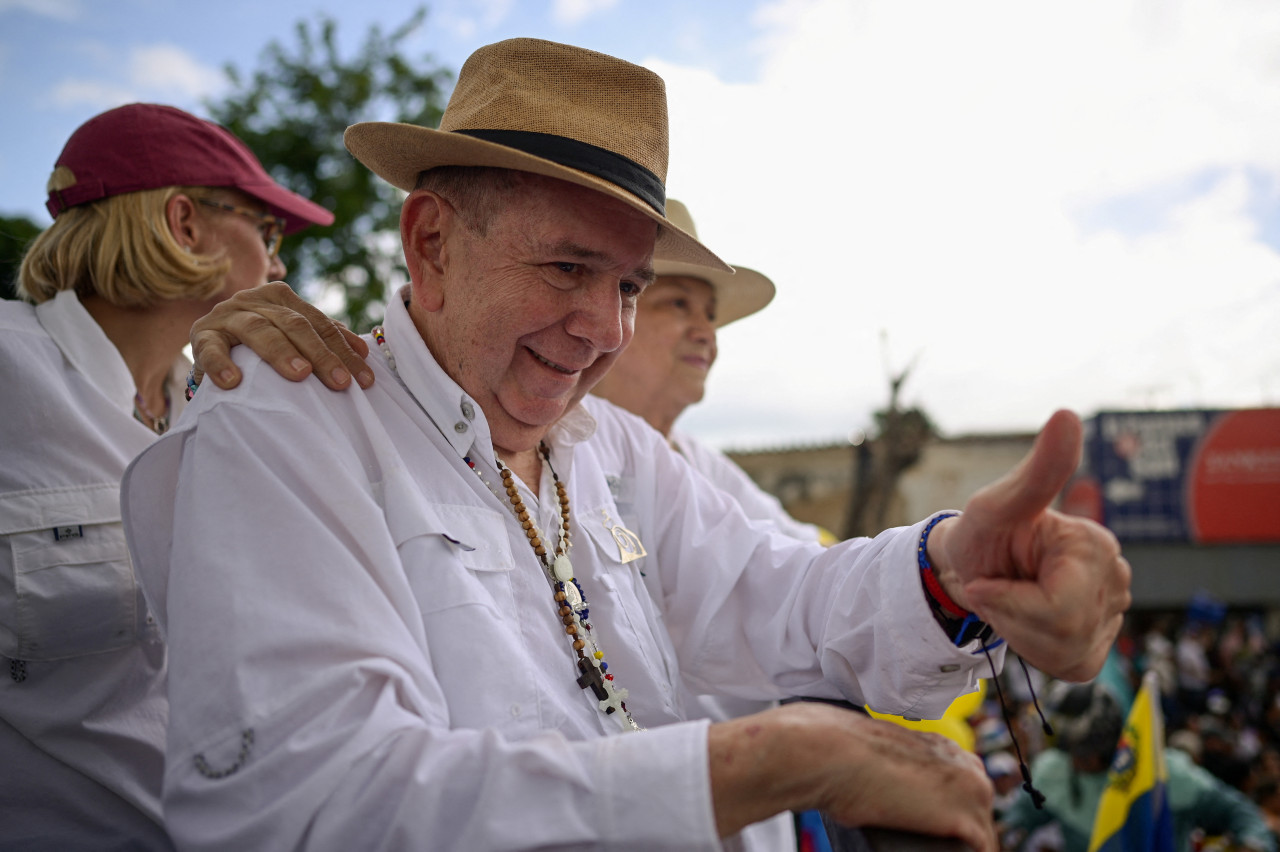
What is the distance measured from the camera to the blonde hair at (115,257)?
2.34m

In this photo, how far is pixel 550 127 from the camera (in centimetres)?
174

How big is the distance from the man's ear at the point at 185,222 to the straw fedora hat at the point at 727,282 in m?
1.57

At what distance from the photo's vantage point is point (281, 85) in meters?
13.5

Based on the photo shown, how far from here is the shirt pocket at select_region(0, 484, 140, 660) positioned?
1.87 metres

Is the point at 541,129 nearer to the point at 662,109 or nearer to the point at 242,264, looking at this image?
the point at 662,109

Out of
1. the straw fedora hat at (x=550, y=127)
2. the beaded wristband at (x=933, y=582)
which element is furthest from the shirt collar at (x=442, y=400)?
the beaded wristband at (x=933, y=582)

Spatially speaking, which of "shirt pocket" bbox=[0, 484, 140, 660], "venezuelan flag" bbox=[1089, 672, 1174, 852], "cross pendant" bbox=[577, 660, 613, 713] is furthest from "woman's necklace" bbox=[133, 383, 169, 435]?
"venezuelan flag" bbox=[1089, 672, 1174, 852]

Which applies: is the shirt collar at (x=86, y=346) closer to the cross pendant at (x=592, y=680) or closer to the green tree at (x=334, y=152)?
the cross pendant at (x=592, y=680)

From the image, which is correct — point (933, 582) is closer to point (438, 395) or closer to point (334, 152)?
point (438, 395)

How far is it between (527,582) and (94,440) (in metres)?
1.19

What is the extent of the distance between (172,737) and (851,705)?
50.5 inches

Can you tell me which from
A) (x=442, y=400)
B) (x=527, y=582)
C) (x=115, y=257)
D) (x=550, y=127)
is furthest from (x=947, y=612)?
(x=115, y=257)

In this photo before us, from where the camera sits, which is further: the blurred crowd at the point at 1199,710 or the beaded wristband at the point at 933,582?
the blurred crowd at the point at 1199,710

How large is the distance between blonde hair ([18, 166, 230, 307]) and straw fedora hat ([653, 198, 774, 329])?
64.6 inches
